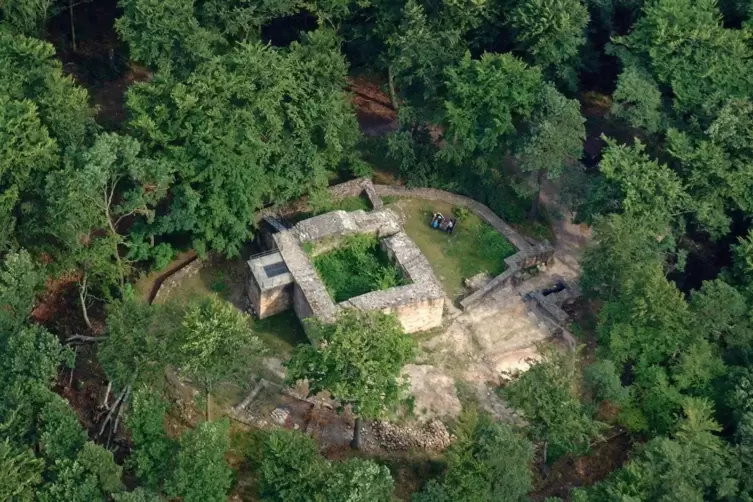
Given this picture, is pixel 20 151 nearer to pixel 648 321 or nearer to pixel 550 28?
pixel 550 28

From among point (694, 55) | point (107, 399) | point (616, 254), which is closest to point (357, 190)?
point (616, 254)

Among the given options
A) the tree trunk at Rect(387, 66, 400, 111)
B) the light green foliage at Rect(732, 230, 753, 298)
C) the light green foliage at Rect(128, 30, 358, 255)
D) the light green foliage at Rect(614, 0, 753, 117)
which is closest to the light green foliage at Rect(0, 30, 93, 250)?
the light green foliage at Rect(128, 30, 358, 255)

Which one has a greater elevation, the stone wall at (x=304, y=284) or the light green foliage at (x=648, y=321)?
the light green foliage at (x=648, y=321)

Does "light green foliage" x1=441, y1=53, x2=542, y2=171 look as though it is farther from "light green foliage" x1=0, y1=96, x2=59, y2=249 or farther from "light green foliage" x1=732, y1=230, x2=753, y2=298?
"light green foliage" x1=0, y1=96, x2=59, y2=249

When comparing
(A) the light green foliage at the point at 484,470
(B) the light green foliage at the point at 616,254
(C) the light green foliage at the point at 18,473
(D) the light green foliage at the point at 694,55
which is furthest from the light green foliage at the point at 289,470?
(D) the light green foliage at the point at 694,55

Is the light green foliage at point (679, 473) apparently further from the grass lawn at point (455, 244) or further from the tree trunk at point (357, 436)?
the grass lawn at point (455, 244)
